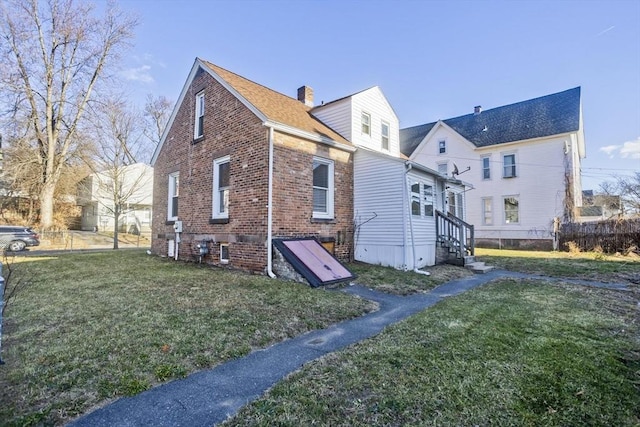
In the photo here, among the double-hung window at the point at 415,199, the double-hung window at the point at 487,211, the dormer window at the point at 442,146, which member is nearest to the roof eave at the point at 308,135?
the double-hung window at the point at 415,199

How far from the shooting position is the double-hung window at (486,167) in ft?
72.8

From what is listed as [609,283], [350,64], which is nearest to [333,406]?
[609,283]

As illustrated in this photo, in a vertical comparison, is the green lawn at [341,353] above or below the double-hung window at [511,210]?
below

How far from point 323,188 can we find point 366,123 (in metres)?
4.50

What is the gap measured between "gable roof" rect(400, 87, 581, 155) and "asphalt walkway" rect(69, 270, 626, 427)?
2091 cm

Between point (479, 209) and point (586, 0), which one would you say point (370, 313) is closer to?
point (586, 0)

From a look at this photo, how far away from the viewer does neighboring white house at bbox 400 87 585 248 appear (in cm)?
1939

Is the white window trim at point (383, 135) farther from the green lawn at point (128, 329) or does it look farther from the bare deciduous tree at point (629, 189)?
the bare deciduous tree at point (629, 189)

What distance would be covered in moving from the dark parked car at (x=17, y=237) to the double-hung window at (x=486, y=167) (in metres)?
28.4

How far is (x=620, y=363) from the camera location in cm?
343

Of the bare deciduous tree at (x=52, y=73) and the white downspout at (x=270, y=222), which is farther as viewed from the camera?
the bare deciduous tree at (x=52, y=73)

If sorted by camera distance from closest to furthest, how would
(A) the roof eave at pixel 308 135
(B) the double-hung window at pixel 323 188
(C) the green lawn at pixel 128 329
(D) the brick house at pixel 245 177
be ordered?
(C) the green lawn at pixel 128 329, (A) the roof eave at pixel 308 135, (D) the brick house at pixel 245 177, (B) the double-hung window at pixel 323 188

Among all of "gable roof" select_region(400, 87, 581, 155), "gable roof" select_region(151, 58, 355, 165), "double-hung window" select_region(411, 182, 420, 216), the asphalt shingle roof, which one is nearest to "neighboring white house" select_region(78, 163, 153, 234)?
"gable roof" select_region(151, 58, 355, 165)

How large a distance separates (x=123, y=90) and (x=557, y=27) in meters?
25.7
